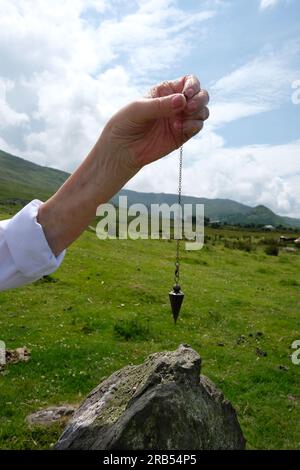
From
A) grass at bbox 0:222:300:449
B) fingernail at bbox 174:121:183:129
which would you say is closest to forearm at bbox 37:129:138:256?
fingernail at bbox 174:121:183:129

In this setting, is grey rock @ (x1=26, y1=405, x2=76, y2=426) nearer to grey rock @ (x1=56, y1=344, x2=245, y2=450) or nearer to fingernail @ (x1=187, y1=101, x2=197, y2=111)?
grey rock @ (x1=56, y1=344, x2=245, y2=450)

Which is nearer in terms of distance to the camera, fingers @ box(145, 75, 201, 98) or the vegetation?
fingers @ box(145, 75, 201, 98)

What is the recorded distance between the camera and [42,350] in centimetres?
1376

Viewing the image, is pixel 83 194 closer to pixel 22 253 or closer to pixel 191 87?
pixel 22 253

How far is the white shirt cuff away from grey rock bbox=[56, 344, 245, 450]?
383cm

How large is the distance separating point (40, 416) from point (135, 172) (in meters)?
7.21

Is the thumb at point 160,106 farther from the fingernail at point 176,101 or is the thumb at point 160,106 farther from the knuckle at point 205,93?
the knuckle at point 205,93

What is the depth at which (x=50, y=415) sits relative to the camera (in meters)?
10.3

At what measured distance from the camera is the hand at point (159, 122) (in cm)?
487

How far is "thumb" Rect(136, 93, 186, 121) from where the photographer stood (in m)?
4.79

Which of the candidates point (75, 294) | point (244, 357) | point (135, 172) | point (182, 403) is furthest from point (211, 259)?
point (135, 172)

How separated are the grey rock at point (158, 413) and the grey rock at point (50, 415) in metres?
1.30

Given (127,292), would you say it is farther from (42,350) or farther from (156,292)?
(42,350)

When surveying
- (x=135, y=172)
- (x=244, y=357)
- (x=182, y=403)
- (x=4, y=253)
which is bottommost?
(x=244, y=357)
